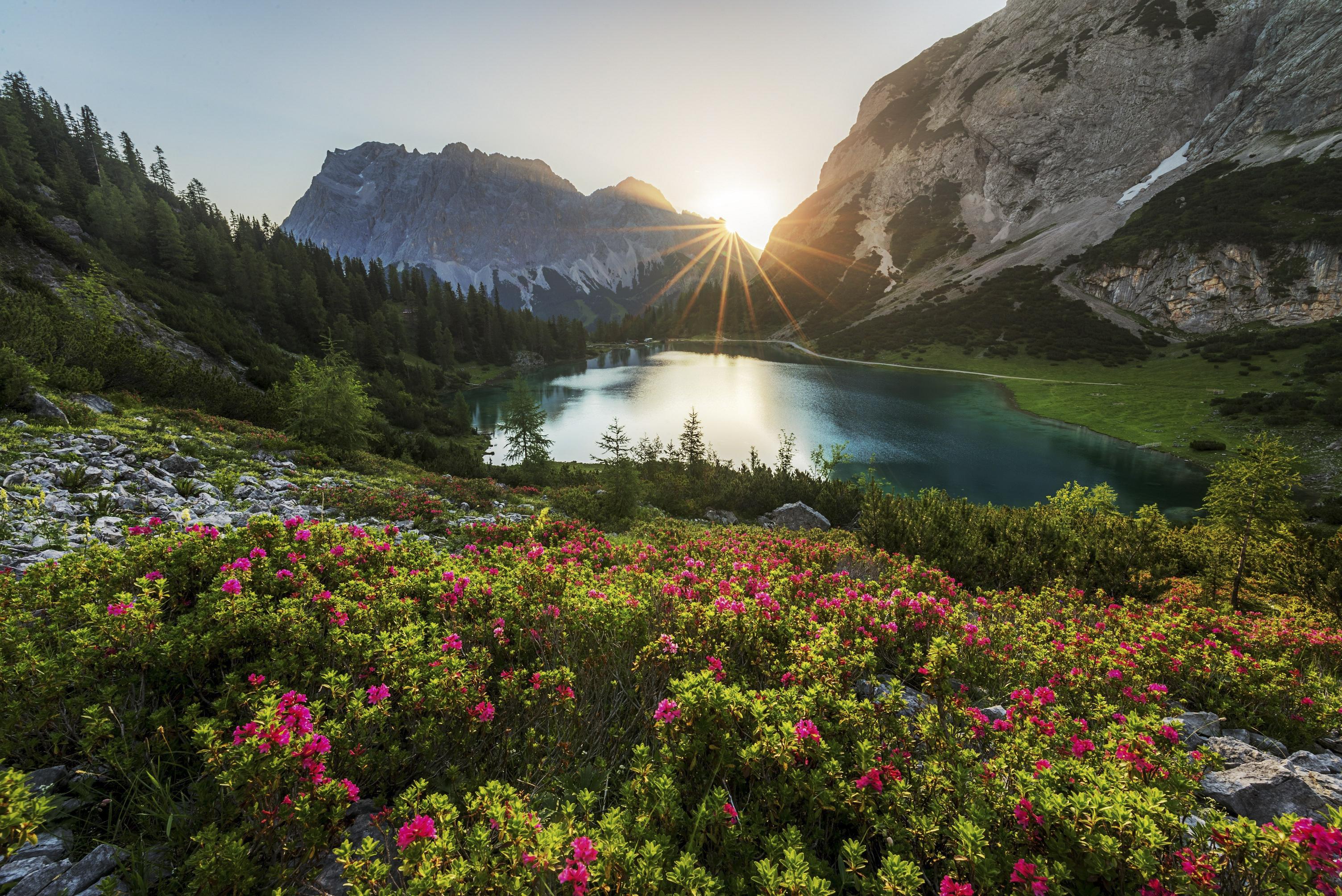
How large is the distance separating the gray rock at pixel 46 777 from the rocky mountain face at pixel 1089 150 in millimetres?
117823

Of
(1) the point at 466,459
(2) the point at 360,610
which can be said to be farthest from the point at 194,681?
(1) the point at 466,459

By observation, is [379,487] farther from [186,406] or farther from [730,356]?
[730,356]

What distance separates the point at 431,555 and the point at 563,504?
9611 mm

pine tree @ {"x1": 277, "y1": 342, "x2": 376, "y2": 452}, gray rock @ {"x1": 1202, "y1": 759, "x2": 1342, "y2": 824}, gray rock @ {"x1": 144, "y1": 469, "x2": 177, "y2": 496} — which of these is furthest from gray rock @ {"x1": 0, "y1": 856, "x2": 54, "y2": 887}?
pine tree @ {"x1": 277, "y1": 342, "x2": 376, "y2": 452}

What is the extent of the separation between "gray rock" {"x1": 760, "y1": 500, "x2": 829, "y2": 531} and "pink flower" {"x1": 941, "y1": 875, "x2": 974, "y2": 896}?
58.8 ft

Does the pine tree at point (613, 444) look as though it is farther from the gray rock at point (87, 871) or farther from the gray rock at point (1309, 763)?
the gray rock at point (1309, 763)

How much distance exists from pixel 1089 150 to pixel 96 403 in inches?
7491

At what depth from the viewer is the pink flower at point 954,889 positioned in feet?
6.96

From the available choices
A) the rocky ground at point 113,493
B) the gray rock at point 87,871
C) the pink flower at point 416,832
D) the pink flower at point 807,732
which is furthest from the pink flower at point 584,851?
the rocky ground at point 113,493

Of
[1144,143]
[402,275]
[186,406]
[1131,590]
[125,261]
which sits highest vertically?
[1144,143]

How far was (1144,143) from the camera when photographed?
120 metres

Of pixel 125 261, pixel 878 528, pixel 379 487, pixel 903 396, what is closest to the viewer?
pixel 379 487

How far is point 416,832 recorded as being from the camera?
A: 209 centimetres

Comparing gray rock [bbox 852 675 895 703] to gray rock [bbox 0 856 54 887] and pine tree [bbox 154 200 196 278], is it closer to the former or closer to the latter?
gray rock [bbox 0 856 54 887]
